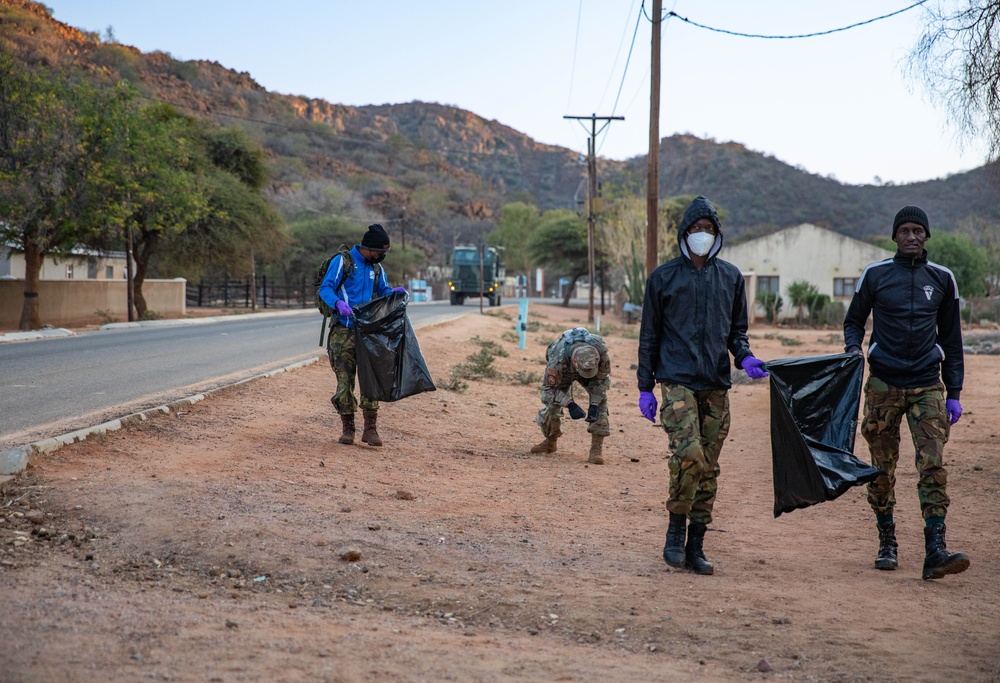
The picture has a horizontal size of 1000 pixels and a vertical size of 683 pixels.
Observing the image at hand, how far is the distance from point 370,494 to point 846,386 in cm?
328

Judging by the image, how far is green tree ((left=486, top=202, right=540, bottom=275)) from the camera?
112 metres

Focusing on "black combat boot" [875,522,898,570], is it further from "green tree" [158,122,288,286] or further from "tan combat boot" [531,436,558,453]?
"green tree" [158,122,288,286]

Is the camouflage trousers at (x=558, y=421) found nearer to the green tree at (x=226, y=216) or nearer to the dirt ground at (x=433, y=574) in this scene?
the dirt ground at (x=433, y=574)

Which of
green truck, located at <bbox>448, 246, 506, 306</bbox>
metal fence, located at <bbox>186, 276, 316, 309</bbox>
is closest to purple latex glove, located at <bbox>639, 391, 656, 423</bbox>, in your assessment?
metal fence, located at <bbox>186, 276, 316, 309</bbox>

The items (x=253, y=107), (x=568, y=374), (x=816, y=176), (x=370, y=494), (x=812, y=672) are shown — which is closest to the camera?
(x=812, y=672)

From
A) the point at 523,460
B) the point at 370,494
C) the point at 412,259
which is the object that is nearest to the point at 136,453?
the point at 370,494

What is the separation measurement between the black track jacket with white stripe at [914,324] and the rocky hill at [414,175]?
83999 millimetres

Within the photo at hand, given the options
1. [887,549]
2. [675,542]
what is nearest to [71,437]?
[675,542]

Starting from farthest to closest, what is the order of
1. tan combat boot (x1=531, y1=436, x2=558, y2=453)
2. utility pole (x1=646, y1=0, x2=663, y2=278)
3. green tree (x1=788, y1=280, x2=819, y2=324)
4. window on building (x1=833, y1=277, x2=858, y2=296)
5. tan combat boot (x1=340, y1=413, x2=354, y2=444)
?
window on building (x1=833, y1=277, x2=858, y2=296), green tree (x1=788, y1=280, x2=819, y2=324), utility pole (x1=646, y1=0, x2=663, y2=278), tan combat boot (x1=531, y1=436, x2=558, y2=453), tan combat boot (x1=340, y1=413, x2=354, y2=444)

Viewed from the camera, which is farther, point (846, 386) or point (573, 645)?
point (846, 386)

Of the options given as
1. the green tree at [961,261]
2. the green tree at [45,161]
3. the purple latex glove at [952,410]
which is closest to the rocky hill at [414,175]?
the green tree at [961,261]

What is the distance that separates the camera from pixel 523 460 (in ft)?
31.6

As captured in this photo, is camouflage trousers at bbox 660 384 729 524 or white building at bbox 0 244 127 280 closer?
camouflage trousers at bbox 660 384 729 524

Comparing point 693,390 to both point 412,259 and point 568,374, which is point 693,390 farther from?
point 412,259
